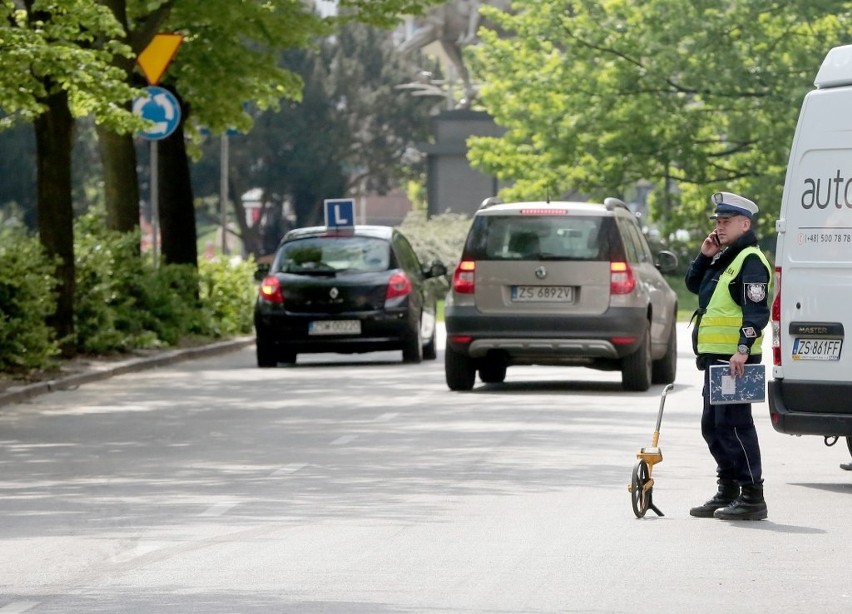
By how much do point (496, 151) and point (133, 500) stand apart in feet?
156

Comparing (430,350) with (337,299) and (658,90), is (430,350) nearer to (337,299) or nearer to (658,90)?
(337,299)

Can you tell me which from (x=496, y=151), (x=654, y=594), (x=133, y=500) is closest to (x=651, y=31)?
(x=496, y=151)

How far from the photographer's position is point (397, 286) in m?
26.4

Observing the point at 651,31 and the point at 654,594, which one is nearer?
the point at 654,594

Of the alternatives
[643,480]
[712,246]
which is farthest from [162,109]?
[643,480]

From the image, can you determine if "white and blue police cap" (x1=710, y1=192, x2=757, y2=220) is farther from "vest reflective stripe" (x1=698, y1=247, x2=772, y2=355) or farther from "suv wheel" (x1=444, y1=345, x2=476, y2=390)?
"suv wheel" (x1=444, y1=345, x2=476, y2=390)

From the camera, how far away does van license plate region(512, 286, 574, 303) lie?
20.6 meters

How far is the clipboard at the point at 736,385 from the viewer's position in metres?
11.3

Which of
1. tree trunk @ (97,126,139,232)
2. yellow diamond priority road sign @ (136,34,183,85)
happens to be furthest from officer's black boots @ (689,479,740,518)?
tree trunk @ (97,126,139,232)

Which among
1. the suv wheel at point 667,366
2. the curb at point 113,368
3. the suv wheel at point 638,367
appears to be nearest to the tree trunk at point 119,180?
the curb at point 113,368

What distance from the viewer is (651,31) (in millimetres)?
51406

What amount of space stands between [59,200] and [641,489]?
1434 centimetres

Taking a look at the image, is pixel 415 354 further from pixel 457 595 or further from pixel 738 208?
pixel 457 595

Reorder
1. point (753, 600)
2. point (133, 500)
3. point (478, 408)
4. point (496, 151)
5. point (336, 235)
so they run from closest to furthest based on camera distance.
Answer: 1. point (753, 600)
2. point (133, 500)
3. point (478, 408)
4. point (336, 235)
5. point (496, 151)
